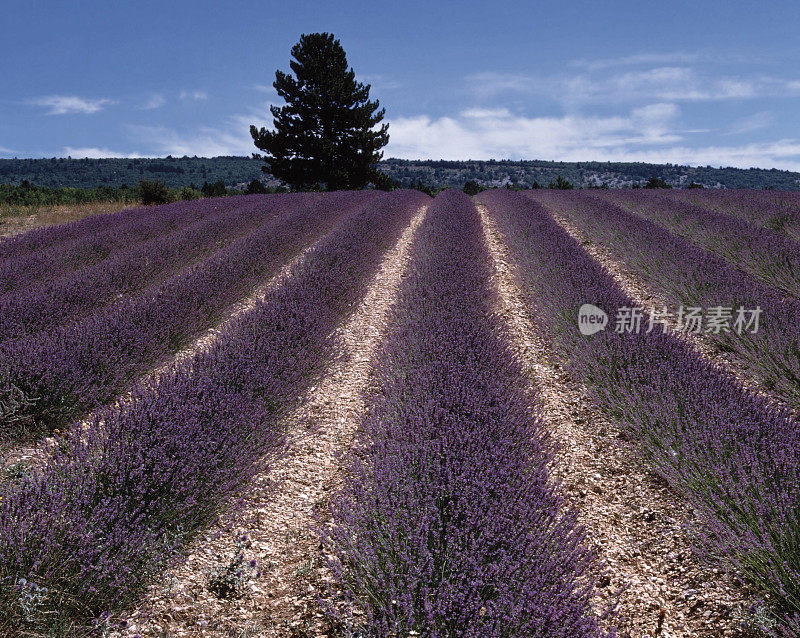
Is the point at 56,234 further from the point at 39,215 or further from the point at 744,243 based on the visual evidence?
the point at 744,243

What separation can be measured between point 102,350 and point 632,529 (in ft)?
11.0

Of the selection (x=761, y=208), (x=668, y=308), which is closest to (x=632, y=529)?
(x=668, y=308)

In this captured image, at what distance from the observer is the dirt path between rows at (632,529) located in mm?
1786

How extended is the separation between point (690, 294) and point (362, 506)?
Answer: 4.63m

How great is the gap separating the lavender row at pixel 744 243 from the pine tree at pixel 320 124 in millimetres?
17518

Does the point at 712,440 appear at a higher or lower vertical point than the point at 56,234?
lower

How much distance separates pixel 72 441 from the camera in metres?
2.12

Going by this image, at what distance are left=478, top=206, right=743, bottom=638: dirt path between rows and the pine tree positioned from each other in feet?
72.3

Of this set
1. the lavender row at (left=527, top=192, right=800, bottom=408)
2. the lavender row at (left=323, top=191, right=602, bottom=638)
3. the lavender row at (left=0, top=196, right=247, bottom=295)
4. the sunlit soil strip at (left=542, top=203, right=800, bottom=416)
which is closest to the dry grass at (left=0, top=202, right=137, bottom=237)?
the lavender row at (left=0, top=196, right=247, bottom=295)

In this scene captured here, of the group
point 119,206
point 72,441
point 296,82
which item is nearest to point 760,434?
point 72,441

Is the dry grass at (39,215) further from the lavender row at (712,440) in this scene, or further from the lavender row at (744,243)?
the lavender row at (744,243)

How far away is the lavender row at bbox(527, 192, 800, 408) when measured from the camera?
11.3ft

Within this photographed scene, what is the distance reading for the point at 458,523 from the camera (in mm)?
1684

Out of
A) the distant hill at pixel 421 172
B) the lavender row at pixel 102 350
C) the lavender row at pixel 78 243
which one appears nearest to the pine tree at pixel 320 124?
the lavender row at pixel 78 243
